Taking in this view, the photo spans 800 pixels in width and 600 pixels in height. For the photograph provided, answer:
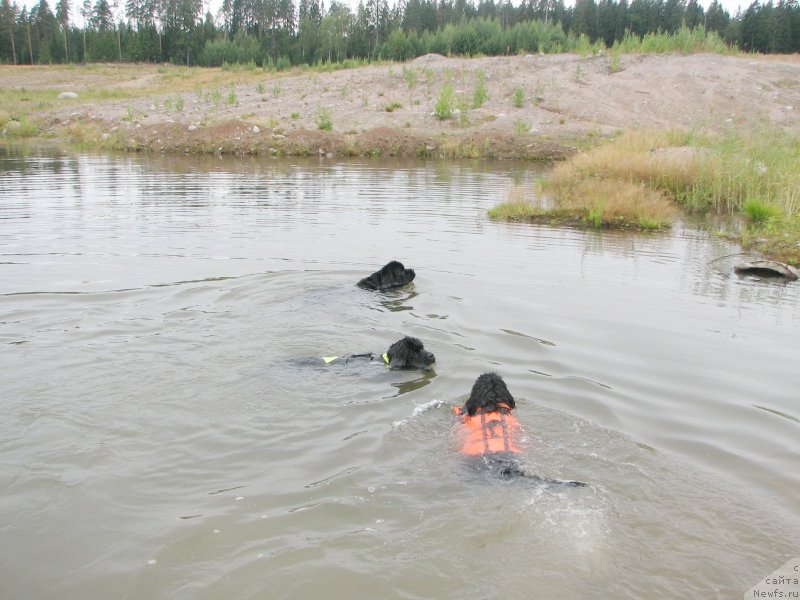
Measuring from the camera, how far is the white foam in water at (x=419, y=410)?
466 cm

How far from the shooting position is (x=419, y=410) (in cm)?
489

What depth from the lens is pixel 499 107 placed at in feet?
104

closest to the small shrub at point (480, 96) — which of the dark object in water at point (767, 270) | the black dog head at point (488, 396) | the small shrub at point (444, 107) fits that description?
the small shrub at point (444, 107)

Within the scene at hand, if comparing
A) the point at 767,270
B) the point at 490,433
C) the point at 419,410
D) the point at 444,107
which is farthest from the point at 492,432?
the point at 444,107

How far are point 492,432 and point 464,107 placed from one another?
1118 inches

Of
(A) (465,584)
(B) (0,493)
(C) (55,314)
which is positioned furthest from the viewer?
(C) (55,314)

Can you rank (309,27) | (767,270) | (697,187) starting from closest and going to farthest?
(767,270)
(697,187)
(309,27)

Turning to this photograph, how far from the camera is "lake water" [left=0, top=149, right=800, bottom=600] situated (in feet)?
10.3

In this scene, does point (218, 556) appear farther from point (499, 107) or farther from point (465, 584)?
point (499, 107)

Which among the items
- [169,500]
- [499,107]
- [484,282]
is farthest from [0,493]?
[499,107]

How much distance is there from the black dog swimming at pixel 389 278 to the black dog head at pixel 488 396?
11.4 ft

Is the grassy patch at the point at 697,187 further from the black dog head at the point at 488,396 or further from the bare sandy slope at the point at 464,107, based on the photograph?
the bare sandy slope at the point at 464,107

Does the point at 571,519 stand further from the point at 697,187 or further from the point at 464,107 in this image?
the point at 464,107

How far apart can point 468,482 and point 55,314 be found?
5141 millimetres
